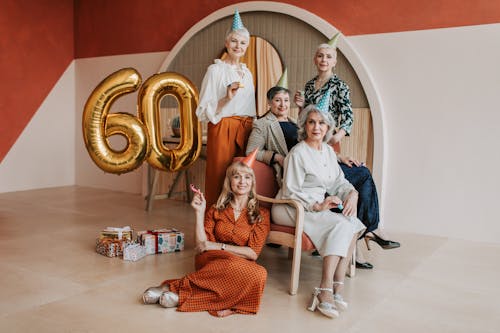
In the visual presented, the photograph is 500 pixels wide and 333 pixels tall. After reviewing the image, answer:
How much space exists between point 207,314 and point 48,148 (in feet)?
16.4

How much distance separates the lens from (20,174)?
6.24m

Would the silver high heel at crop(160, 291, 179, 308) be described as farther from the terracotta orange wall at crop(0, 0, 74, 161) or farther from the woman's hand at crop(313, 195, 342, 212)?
the terracotta orange wall at crop(0, 0, 74, 161)

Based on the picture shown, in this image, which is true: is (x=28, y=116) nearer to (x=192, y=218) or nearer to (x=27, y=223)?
(x=27, y=223)

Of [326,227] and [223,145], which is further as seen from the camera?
[223,145]

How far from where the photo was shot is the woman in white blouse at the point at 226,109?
3086 mm

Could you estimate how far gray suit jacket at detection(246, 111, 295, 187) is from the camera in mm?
3076

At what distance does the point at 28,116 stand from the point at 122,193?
1.60 meters

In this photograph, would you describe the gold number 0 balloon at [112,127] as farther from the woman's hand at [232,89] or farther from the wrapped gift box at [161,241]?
the wrapped gift box at [161,241]

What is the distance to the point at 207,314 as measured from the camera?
2.38 metres

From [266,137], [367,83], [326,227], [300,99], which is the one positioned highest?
[367,83]

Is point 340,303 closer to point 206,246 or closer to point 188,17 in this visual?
point 206,246

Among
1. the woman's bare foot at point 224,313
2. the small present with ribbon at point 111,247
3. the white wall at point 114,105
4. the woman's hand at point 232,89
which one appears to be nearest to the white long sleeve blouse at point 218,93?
the woman's hand at point 232,89

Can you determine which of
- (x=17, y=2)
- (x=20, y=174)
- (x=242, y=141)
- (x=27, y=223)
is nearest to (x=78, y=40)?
(x=17, y=2)

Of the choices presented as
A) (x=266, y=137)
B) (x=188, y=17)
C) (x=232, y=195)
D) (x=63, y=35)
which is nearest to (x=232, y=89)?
(x=266, y=137)
